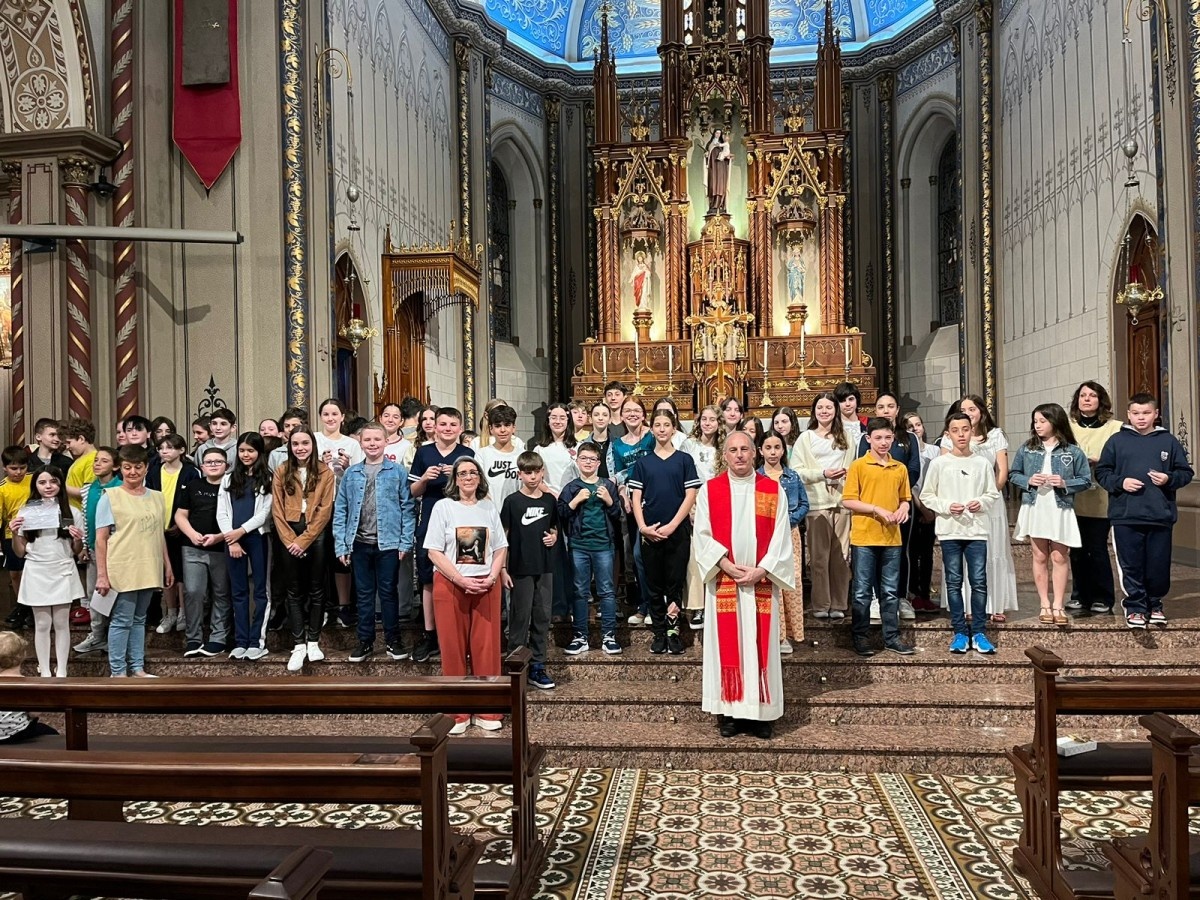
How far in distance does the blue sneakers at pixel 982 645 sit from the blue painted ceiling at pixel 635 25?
14.0 metres

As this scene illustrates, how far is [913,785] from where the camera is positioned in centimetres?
460

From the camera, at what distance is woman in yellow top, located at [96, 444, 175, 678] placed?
228 inches

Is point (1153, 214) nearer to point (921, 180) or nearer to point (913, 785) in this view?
point (913, 785)

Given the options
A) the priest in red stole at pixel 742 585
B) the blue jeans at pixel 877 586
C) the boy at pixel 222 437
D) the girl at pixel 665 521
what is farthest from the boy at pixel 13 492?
the blue jeans at pixel 877 586

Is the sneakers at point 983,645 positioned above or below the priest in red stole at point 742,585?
below

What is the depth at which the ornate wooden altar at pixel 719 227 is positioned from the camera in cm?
1456

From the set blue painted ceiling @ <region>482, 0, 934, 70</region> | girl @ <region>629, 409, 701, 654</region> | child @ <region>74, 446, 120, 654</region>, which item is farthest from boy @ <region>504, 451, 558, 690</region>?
blue painted ceiling @ <region>482, 0, 934, 70</region>

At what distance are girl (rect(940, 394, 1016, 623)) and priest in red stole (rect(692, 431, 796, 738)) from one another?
5.43 ft

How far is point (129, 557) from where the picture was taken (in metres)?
5.81

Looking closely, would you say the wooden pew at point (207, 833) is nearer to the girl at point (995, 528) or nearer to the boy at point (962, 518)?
the boy at point (962, 518)

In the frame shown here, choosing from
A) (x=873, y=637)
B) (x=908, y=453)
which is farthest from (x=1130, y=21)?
(x=873, y=637)

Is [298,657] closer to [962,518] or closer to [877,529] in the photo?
[877,529]

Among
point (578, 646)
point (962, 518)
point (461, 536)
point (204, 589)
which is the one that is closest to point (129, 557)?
point (204, 589)

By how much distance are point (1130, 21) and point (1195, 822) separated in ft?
27.5
